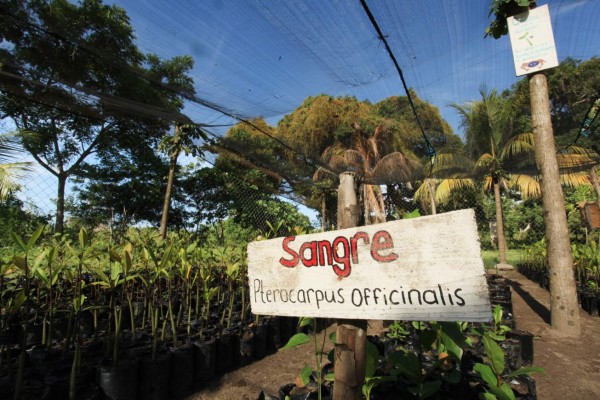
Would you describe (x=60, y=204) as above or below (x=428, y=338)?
above

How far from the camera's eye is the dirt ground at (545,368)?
85.3 inches

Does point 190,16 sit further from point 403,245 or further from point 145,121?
point 145,121

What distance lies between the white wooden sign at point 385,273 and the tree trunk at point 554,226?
320 cm

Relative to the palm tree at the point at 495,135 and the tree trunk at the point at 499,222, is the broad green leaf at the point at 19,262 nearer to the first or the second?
the palm tree at the point at 495,135

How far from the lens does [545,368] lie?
248 cm

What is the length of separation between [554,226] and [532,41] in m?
1.83

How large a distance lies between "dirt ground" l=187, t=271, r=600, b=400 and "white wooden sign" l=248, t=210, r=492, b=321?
5.02 ft

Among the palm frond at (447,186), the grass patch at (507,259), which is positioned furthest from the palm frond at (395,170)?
the palm frond at (447,186)

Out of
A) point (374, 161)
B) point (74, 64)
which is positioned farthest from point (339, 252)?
point (374, 161)

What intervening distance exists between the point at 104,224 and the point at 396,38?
502 inches

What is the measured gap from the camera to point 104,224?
12406 millimetres

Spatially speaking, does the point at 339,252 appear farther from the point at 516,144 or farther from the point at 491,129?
the point at 491,129

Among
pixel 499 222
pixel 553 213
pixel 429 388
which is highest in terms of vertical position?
pixel 499 222

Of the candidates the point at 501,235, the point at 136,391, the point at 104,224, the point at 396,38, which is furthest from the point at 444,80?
the point at 104,224
